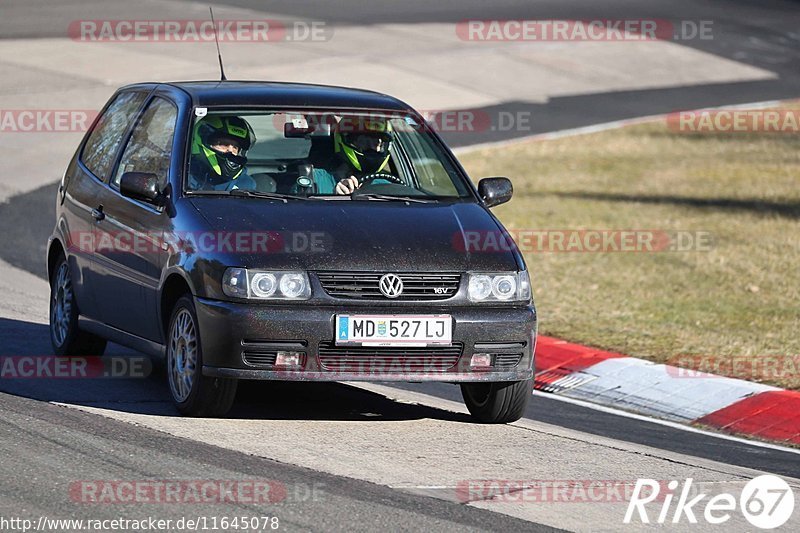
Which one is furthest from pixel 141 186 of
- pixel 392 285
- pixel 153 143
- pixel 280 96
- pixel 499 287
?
pixel 499 287

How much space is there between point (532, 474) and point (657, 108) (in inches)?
741

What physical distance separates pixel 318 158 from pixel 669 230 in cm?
785

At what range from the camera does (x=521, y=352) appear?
25.4ft

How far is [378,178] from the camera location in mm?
8484

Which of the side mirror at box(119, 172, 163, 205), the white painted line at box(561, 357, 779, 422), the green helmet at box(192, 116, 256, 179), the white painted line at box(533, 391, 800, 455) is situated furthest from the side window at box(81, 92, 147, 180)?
the white painted line at box(561, 357, 779, 422)

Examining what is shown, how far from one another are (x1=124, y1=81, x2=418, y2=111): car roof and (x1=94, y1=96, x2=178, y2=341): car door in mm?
198

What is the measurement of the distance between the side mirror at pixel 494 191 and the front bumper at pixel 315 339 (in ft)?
3.60

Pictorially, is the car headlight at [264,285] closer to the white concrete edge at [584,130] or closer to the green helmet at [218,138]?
the green helmet at [218,138]

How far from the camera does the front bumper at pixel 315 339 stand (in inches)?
287

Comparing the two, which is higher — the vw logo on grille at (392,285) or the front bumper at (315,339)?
the vw logo on grille at (392,285)

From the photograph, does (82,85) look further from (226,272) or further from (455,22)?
(226,272)

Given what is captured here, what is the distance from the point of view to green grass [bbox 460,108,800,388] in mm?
11336

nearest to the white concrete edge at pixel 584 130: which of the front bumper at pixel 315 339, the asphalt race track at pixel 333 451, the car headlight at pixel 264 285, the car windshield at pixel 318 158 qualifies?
the asphalt race track at pixel 333 451

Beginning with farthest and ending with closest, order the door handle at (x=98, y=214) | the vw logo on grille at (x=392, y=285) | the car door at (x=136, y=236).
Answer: the door handle at (x=98, y=214) → the car door at (x=136, y=236) → the vw logo on grille at (x=392, y=285)
